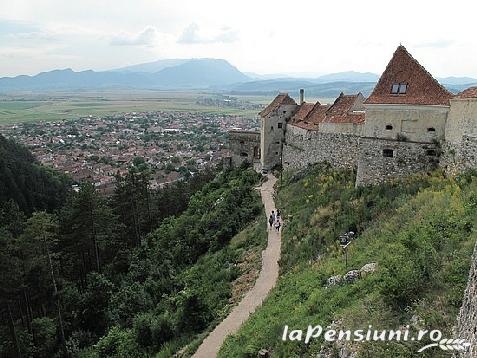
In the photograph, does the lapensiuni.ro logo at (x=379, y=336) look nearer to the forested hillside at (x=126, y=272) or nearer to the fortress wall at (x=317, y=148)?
the forested hillside at (x=126, y=272)

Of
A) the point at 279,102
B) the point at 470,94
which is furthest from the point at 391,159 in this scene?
the point at 279,102

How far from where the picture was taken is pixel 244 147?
139 feet

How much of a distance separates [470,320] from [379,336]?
Answer: 2.49m

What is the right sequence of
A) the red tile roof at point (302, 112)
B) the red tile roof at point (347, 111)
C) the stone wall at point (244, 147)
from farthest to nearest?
the stone wall at point (244, 147)
the red tile roof at point (302, 112)
the red tile roof at point (347, 111)

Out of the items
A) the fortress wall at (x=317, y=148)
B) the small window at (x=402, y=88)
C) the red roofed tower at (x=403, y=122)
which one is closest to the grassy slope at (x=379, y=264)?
the red roofed tower at (x=403, y=122)

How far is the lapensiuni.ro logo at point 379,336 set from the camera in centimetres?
725

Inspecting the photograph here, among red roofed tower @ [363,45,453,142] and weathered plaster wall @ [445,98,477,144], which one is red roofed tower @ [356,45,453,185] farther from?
weathered plaster wall @ [445,98,477,144]

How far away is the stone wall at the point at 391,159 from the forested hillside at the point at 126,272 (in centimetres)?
647

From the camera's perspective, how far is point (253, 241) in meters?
24.2

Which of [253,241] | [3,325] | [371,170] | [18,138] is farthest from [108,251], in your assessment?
[18,138]

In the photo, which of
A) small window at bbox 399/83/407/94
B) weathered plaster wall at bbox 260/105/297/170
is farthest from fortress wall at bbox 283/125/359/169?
small window at bbox 399/83/407/94

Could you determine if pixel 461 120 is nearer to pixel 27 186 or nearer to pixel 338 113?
pixel 338 113

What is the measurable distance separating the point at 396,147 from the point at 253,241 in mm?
8841

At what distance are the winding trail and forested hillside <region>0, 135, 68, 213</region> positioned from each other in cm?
4163
